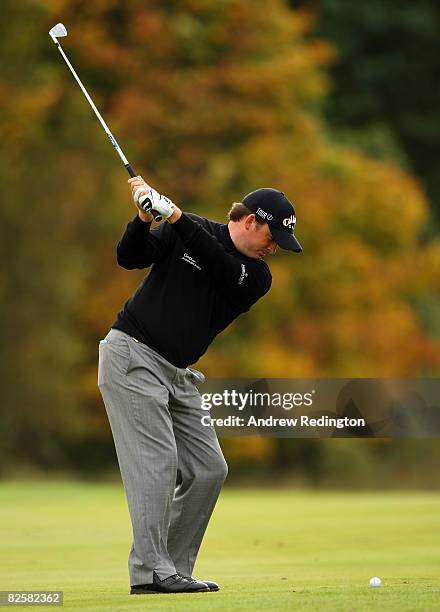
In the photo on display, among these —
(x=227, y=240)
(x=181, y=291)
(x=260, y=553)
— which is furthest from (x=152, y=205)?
(x=260, y=553)

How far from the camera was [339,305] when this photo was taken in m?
31.0

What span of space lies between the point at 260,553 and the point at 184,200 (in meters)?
19.8

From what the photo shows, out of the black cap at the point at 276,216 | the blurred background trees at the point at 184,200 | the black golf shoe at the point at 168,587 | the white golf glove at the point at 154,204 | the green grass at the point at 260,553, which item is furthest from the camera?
the blurred background trees at the point at 184,200

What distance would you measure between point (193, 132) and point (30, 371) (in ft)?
20.9

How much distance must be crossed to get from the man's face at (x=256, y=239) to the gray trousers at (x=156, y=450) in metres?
0.68

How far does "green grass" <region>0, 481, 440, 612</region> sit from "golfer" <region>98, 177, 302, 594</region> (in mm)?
430

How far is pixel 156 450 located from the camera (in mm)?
7352

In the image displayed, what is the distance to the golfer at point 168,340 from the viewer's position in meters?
7.25

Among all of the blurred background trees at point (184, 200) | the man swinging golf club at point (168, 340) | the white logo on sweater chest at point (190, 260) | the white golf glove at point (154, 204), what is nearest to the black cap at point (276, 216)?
the man swinging golf club at point (168, 340)

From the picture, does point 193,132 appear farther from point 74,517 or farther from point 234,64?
point 74,517

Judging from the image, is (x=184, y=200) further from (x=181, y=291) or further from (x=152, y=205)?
(x=152, y=205)

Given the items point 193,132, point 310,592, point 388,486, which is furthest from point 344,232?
point 310,592

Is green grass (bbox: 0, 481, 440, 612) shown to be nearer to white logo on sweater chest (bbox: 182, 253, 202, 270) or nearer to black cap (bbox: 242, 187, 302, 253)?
white logo on sweater chest (bbox: 182, 253, 202, 270)

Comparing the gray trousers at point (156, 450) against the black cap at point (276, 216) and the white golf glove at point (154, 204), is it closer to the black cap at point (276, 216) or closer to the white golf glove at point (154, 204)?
the white golf glove at point (154, 204)
